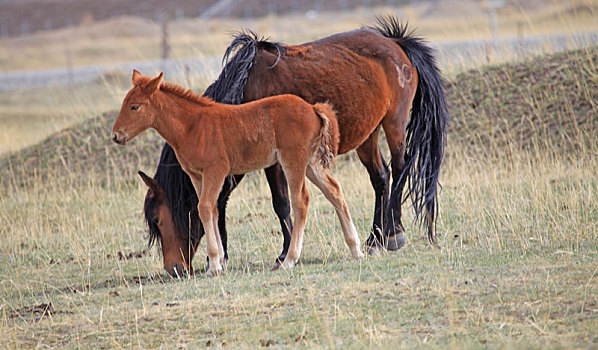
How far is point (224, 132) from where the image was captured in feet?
19.1

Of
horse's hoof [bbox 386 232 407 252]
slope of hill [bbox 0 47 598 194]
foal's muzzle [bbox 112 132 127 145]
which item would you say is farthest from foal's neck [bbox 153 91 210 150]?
slope of hill [bbox 0 47 598 194]

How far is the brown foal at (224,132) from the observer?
18.9 feet

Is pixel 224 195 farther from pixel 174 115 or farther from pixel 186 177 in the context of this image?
pixel 174 115

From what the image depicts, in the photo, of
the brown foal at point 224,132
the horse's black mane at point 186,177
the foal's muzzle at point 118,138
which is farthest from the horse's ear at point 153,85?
the horse's black mane at point 186,177

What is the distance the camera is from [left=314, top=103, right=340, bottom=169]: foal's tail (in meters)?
5.92

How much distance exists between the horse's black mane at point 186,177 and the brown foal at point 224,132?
363 mm

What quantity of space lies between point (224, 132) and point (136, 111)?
0.70 metres

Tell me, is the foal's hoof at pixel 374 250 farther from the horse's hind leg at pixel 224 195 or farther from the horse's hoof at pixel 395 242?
the horse's hind leg at pixel 224 195

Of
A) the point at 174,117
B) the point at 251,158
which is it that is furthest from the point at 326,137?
the point at 174,117

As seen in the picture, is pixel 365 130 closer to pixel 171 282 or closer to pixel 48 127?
pixel 171 282

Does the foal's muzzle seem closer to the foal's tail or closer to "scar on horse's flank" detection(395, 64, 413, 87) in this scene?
the foal's tail

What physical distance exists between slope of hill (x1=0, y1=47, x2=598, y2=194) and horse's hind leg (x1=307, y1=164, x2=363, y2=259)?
4.84 metres

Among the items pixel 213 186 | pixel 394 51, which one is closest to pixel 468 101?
pixel 394 51

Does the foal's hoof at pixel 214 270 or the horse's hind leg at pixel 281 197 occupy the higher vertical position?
the horse's hind leg at pixel 281 197
